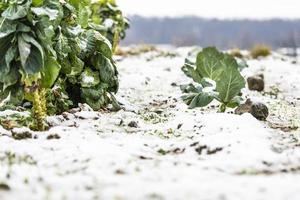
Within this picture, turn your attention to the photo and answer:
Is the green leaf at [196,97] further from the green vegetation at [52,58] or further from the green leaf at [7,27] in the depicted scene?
the green leaf at [7,27]

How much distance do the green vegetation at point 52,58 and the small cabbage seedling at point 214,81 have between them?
1208 mm

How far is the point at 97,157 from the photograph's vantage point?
15.8ft

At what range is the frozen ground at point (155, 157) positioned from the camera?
3836mm

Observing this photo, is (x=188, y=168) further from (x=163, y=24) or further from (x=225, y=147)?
(x=163, y=24)

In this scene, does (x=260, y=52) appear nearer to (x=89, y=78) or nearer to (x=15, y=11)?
(x=89, y=78)

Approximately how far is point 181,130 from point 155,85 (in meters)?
5.87

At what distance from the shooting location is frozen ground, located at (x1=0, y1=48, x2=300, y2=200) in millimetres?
3836

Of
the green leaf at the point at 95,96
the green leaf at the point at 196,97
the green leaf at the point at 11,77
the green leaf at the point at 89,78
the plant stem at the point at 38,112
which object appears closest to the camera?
the green leaf at the point at 11,77

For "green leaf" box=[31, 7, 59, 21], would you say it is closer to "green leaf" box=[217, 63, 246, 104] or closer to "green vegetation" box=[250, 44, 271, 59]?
"green leaf" box=[217, 63, 246, 104]

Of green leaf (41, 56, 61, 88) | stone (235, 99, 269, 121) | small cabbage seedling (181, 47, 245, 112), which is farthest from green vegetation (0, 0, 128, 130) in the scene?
stone (235, 99, 269, 121)

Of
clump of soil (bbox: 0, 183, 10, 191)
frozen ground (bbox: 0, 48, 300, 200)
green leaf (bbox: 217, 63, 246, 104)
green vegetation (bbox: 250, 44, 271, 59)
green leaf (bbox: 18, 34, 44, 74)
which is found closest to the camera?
frozen ground (bbox: 0, 48, 300, 200)

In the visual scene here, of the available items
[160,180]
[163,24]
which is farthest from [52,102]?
[163,24]

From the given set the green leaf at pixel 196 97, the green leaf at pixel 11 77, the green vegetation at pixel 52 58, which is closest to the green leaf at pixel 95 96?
the green vegetation at pixel 52 58

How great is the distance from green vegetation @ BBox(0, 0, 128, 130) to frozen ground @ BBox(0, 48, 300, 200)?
0.34 meters
